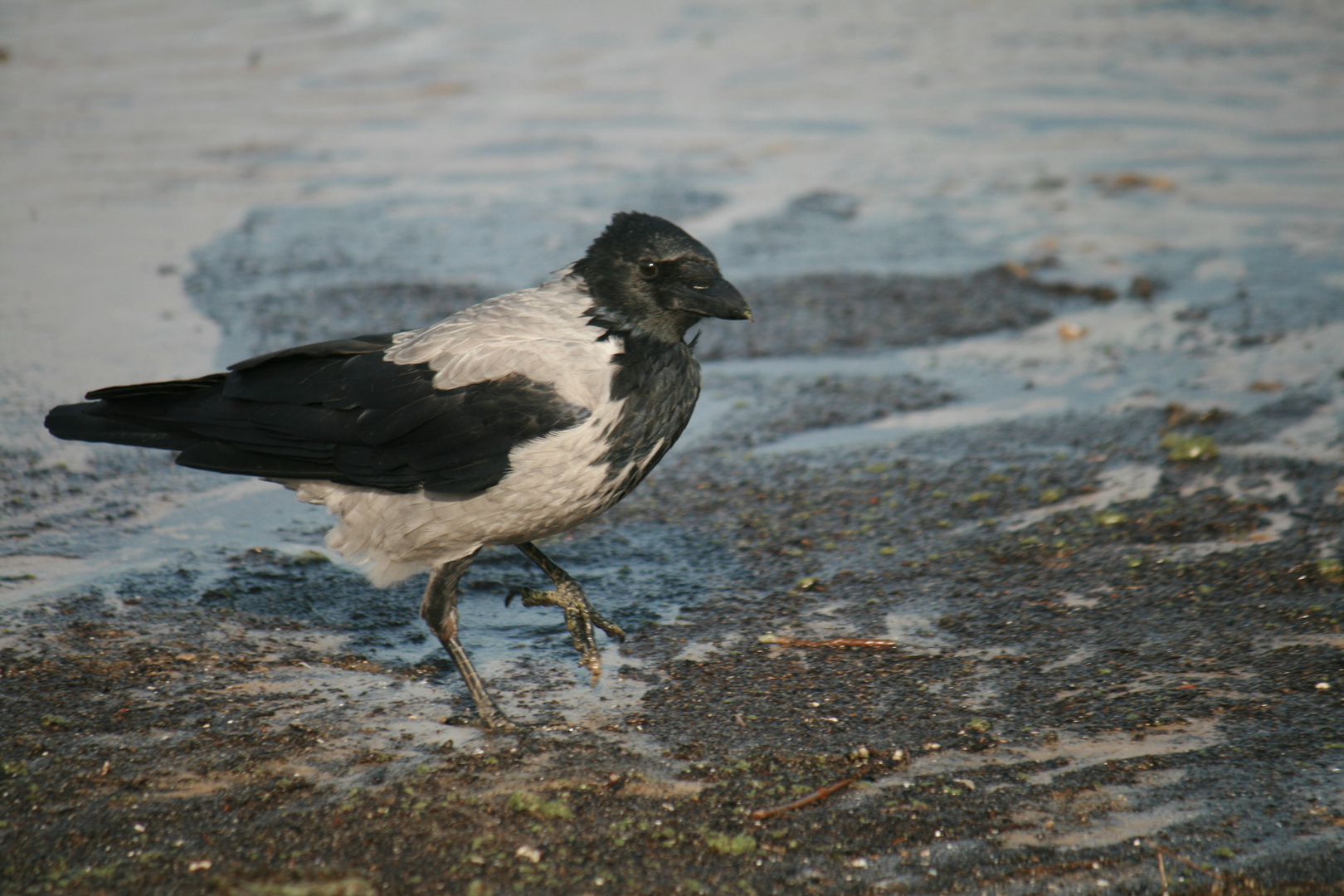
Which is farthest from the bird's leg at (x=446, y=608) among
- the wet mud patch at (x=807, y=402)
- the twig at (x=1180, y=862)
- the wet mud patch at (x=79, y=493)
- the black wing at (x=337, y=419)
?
the wet mud patch at (x=807, y=402)

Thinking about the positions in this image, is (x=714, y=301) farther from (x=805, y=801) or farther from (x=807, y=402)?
(x=807, y=402)

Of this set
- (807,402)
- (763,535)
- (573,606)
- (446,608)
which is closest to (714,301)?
(573,606)

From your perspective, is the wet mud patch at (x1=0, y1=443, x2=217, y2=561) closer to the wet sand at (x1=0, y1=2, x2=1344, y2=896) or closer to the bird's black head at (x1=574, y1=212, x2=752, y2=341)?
the wet sand at (x1=0, y1=2, x2=1344, y2=896)

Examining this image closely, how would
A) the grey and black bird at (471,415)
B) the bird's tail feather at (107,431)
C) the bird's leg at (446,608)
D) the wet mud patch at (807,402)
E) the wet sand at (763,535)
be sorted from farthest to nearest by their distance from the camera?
the wet mud patch at (807,402) < the bird's tail feather at (107,431) < the bird's leg at (446,608) < the grey and black bird at (471,415) < the wet sand at (763,535)

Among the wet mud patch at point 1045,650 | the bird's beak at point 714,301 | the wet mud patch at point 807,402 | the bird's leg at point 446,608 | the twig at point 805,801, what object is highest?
the bird's beak at point 714,301

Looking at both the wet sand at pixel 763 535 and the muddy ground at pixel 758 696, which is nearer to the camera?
the muddy ground at pixel 758 696

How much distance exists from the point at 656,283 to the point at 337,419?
105cm

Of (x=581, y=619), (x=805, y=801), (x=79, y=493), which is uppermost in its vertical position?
(x=79, y=493)

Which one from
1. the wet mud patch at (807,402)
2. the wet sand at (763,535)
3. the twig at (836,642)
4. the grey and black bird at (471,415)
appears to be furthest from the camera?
the wet mud patch at (807,402)

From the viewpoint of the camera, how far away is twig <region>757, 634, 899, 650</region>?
13.4 ft

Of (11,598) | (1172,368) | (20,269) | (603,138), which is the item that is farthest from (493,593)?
(603,138)

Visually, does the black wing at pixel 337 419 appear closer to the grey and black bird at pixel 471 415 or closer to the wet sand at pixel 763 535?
the grey and black bird at pixel 471 415

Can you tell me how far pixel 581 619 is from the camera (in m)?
4.11

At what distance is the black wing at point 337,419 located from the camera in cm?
366
